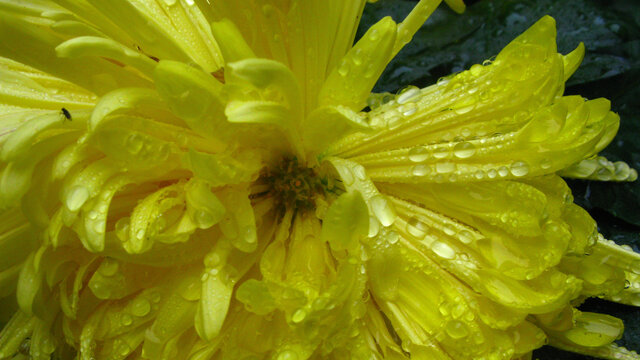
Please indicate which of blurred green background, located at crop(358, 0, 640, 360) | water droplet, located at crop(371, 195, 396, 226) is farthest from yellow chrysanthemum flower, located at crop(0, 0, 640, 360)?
blurred green background, located at crop(358, 0, 640, 360)

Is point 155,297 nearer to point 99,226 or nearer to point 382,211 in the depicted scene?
point 99,226

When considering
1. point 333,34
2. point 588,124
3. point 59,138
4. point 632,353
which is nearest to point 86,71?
point 59,138

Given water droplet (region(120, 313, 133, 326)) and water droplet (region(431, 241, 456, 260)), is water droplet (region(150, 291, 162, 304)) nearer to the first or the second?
water droplet (region(120, 313, 133, 326))

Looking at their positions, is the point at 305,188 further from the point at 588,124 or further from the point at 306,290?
the point at 588,124

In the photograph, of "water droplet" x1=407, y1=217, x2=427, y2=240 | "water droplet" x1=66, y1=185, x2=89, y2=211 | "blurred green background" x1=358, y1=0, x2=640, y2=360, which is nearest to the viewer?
"water droplet" x1=66, y1=185, x2=89, y2=211

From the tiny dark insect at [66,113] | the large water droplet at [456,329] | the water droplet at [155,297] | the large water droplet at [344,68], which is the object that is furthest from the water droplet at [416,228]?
the tiny dark insect at [66,113]

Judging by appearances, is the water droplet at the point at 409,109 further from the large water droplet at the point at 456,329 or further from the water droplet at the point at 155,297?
the water droplet at the point at 155,297

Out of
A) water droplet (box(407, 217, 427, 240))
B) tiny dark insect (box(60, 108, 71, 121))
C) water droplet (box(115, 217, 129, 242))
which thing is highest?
tiny dark insect (box(60, 108, 71, 121))

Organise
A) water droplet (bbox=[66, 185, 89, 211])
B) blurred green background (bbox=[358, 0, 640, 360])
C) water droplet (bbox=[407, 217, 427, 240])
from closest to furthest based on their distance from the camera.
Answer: water droplet (bbox=[66, 185, 89, 211])
water droplet (bbox=[407, 217, 427, 240])
blurred green background (bbox=[358, 0, 640, 360])

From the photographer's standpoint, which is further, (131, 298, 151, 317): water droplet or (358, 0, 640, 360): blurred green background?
(358, 0, 640, 360): blurred green background

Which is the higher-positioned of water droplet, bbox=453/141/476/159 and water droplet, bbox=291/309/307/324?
water droplet, bbox=453/141/476/159
